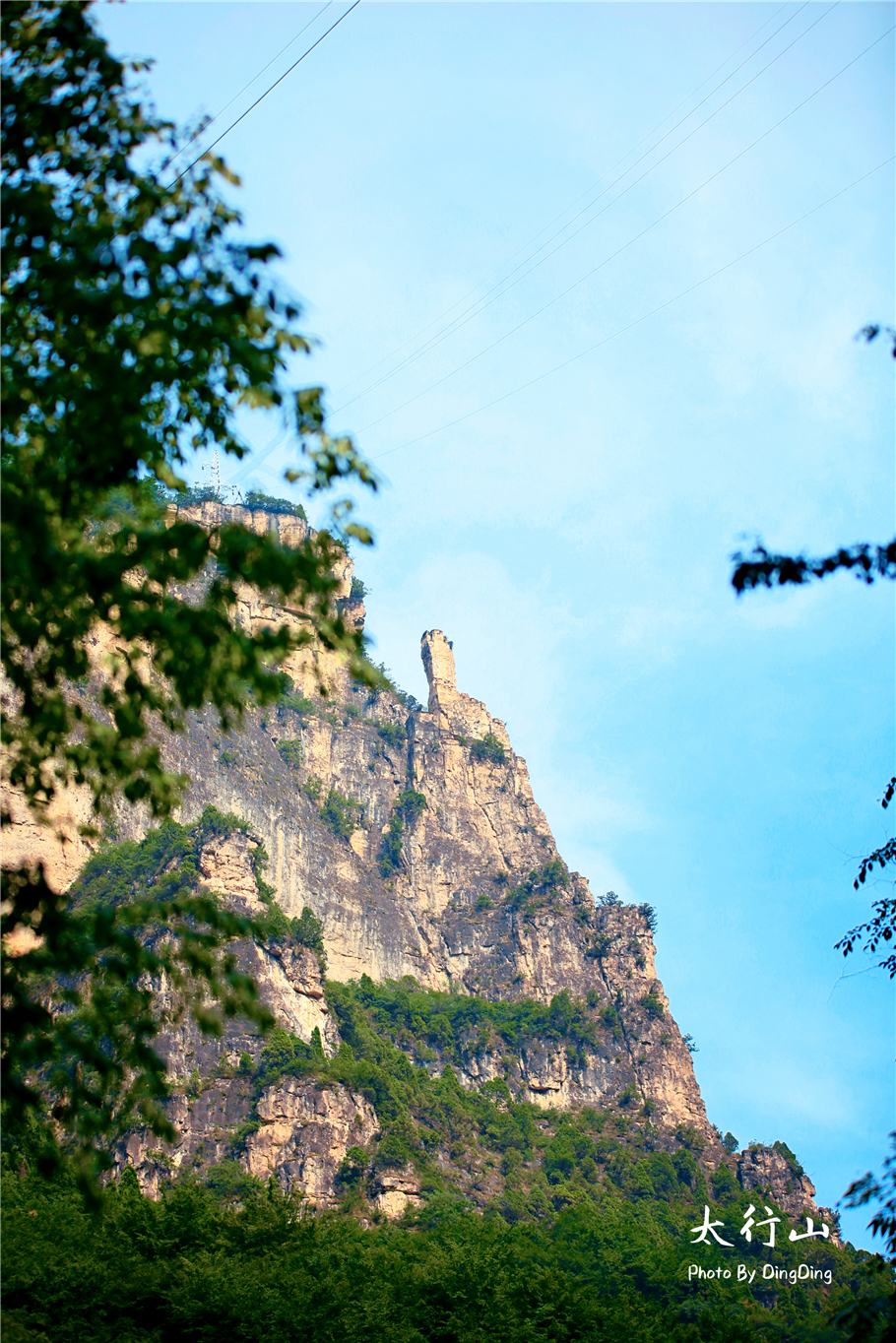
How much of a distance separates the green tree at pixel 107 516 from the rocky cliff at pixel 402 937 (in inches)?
1830

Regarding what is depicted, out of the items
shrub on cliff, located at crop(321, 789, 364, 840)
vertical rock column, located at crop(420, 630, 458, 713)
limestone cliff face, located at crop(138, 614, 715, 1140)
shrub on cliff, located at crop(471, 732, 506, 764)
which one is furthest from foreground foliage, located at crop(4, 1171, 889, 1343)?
vertical rock column, located at crop(420, 630, 458, 713)

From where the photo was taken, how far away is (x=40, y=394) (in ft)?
22.1

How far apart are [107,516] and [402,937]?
7779cm

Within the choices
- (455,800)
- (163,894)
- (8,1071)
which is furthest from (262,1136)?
(8,1071)

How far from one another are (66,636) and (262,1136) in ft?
176

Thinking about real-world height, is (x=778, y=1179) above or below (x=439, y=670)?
below

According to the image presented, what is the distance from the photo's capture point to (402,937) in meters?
82.8

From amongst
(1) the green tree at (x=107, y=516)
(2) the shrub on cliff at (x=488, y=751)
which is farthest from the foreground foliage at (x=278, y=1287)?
(2) the shrub on cliff at (x=488, y=751)

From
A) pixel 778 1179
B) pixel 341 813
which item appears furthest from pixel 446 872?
pixel 778 1179

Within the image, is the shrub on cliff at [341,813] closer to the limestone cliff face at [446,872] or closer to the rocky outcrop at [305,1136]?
the limestone cliff face at [446,872]

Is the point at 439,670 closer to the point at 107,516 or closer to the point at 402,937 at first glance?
the point at 402,937

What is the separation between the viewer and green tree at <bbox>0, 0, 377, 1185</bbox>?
6098 mm

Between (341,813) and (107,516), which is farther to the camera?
(341,813)

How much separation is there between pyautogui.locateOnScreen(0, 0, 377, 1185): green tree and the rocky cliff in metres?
46.5
